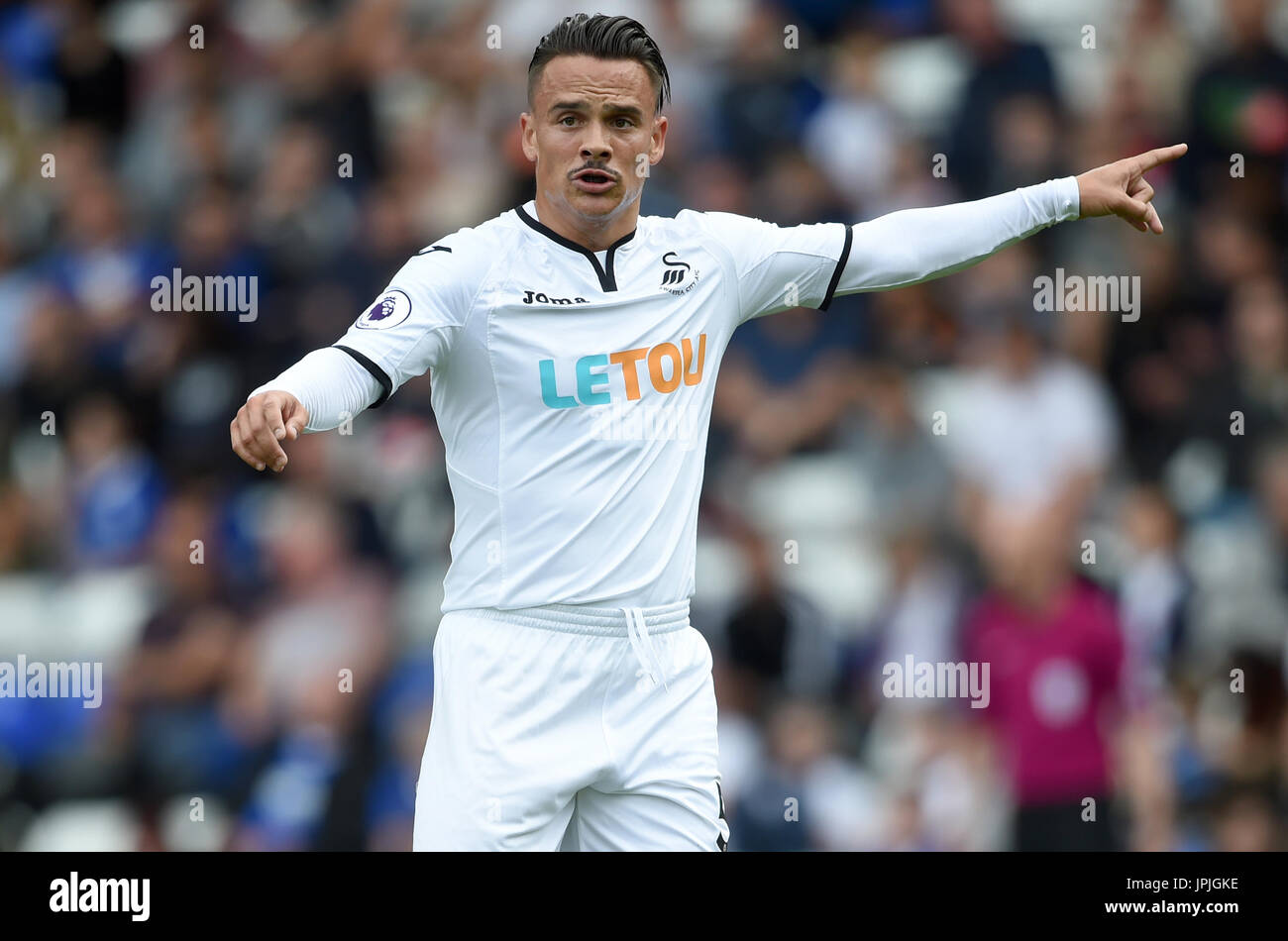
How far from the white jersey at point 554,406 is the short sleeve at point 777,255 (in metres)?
0.25

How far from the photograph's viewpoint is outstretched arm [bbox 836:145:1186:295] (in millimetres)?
5215

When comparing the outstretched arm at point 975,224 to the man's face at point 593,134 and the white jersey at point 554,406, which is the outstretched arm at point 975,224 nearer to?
the white jersey at point 554,406

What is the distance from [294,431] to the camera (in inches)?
166

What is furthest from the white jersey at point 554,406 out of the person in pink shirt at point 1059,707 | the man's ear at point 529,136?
the person in pink shirt at point 1059,707

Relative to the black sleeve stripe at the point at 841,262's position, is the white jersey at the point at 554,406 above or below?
below

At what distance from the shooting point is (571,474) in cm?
484

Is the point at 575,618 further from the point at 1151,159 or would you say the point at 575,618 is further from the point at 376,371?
the point at 1151,159

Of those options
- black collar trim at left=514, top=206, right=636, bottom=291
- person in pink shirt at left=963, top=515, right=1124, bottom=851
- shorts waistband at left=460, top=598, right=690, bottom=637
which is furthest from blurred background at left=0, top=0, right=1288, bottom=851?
black collar trim at left=514, top=206, right=636, bottom=291

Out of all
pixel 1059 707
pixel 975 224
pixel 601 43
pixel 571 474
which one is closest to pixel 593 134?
pixel 601 43

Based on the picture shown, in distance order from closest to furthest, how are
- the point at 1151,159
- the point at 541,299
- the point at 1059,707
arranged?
the point at 541,299, the point at 1151,159, the point at 1059,707

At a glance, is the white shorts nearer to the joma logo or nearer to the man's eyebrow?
the joma logo

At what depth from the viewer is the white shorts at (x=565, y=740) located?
471cm

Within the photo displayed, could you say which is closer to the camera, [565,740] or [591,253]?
[565,740]

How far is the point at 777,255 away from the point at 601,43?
0.77m
